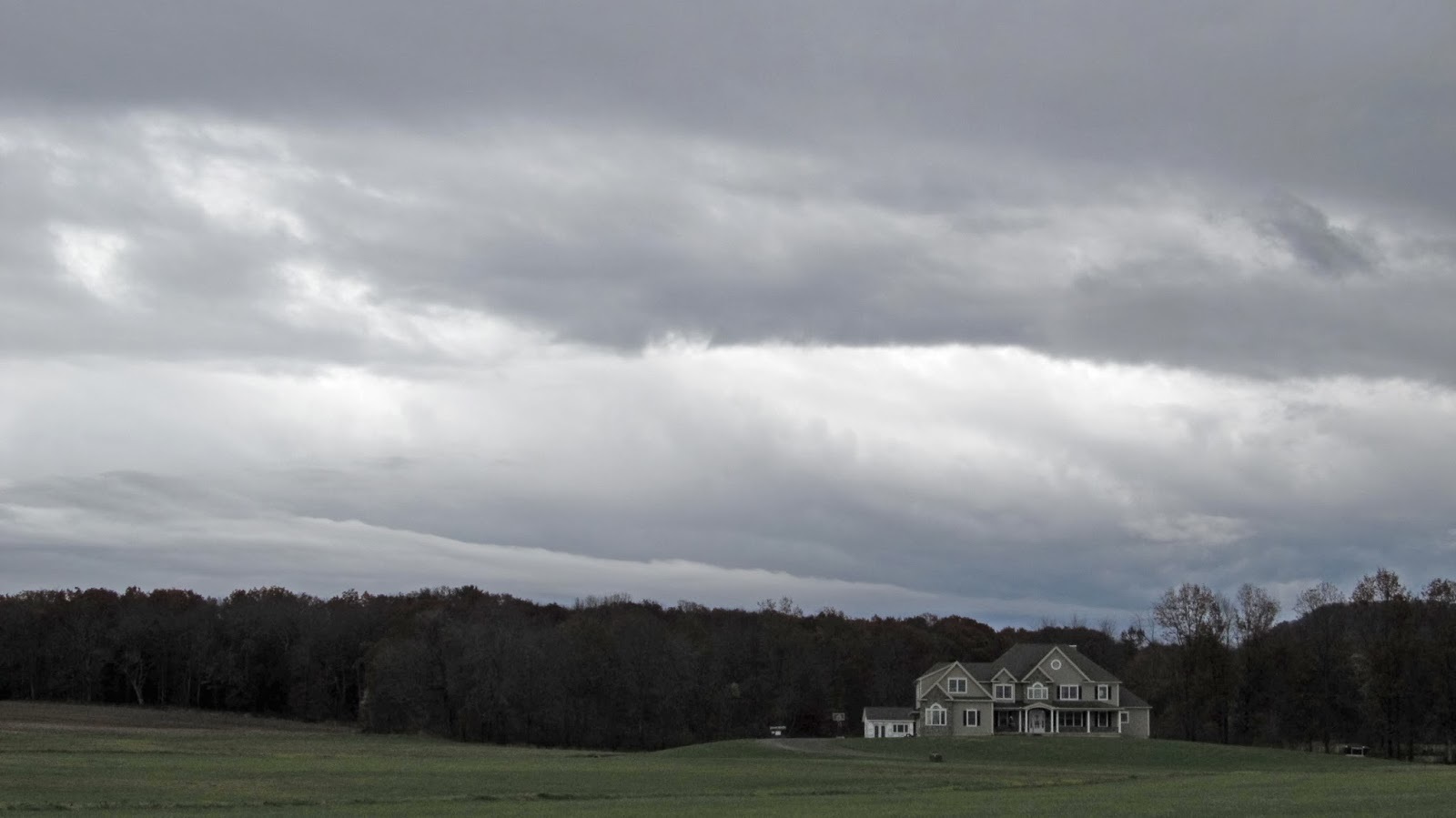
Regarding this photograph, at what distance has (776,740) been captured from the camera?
103 m

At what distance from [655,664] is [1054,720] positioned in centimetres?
3975

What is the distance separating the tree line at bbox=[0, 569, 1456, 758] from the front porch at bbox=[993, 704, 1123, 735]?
A: 599cm

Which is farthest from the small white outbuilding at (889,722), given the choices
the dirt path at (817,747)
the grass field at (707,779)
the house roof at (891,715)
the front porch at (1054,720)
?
the grass field at (707,779)

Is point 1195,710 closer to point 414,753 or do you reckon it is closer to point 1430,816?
point 414,753

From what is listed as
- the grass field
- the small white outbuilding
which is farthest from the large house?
the grass field

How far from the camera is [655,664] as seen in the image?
141m

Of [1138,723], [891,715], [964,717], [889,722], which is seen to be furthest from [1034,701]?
[889,722]

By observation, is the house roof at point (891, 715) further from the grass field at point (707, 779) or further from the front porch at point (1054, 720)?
the grass field at point (707, 779)

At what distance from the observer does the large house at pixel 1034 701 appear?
120375 millimetres

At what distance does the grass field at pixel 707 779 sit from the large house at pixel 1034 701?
1945 centimetres

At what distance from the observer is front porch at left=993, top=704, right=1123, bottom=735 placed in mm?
121688

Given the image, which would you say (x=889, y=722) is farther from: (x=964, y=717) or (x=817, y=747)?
(x=817, y=747)

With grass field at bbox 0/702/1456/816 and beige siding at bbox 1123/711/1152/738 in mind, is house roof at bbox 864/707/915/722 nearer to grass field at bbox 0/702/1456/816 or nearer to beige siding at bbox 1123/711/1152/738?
beige siding at bbox 1123/711/1152/738

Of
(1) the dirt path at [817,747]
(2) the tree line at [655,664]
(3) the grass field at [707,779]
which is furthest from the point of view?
(2) the tree line at [655,664]
